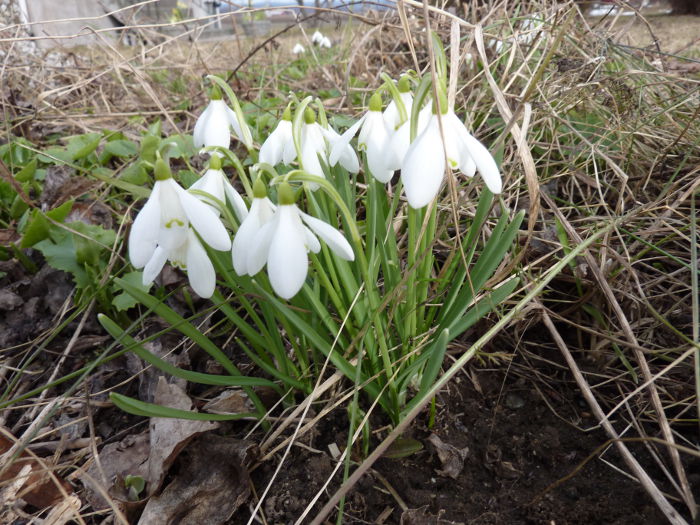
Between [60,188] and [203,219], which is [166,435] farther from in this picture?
[60,188]

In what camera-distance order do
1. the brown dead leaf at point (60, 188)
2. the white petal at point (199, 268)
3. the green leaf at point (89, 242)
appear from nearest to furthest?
the white petal at point (199, 268)
the green leaf at point (89, 242)
the brown dead leaf at point (60, 188)

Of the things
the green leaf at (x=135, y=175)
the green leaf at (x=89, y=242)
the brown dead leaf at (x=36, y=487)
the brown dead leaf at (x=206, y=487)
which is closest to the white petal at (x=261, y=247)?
the brown dead leaf at (x=206, y=487)

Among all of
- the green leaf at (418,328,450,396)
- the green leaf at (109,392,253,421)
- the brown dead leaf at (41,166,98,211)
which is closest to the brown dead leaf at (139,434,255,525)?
the green leaf at (109,392,253,421)

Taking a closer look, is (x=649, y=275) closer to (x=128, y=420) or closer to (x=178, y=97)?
(x=128, y=420)

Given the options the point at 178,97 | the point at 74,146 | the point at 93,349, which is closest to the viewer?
A: the point at 93,349

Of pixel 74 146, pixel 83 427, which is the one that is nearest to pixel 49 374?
pixel 83 427

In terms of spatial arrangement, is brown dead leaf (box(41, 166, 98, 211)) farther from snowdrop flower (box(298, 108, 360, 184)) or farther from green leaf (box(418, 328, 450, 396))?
green leaf (box(418, 328, 450, 396))

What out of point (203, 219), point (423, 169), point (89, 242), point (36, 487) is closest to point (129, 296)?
point (89, 242)

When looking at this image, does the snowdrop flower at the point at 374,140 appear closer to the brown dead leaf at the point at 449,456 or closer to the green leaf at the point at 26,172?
the brown dead leaf at the point at 449,456
